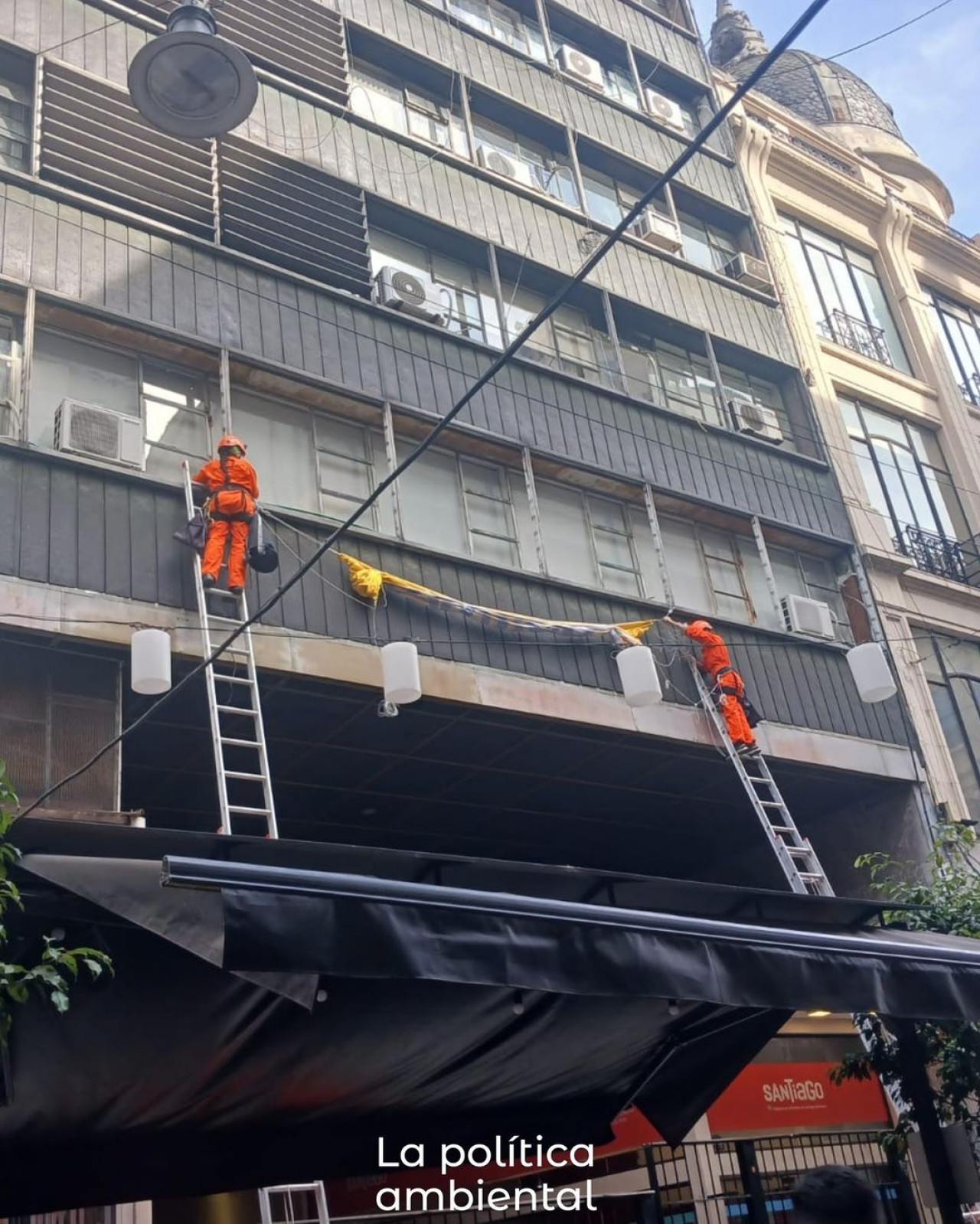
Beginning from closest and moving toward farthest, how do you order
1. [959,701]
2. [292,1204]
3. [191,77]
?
[191,77] < [292,1204] < [959,701]

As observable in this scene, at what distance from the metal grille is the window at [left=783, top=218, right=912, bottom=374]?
14.6 meters

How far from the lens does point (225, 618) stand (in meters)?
10.6

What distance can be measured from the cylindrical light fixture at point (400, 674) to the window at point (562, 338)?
5.89 meters

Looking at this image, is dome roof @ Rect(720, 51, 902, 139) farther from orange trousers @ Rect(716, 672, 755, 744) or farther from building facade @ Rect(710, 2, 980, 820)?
orange trousers @ Rect(716, 672, 755, 744)

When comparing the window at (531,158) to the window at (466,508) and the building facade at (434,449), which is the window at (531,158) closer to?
the building facade at (434,449)

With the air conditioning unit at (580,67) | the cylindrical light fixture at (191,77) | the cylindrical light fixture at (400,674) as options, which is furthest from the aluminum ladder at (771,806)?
the air conditioning unit at (580,67)

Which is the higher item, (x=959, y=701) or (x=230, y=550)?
(x=959, y=701)

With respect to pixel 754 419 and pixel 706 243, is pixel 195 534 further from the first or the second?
pixel 706 243

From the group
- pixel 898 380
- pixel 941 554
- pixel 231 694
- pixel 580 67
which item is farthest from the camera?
pixel 898 380

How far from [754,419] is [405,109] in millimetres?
6259

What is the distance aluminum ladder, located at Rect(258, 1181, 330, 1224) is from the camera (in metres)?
7.52

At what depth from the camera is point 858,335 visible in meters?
21.5

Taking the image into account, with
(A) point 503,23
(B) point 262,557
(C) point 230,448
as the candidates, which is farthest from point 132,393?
(A) point 503,23

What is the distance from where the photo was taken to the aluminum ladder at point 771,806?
1312 cm
